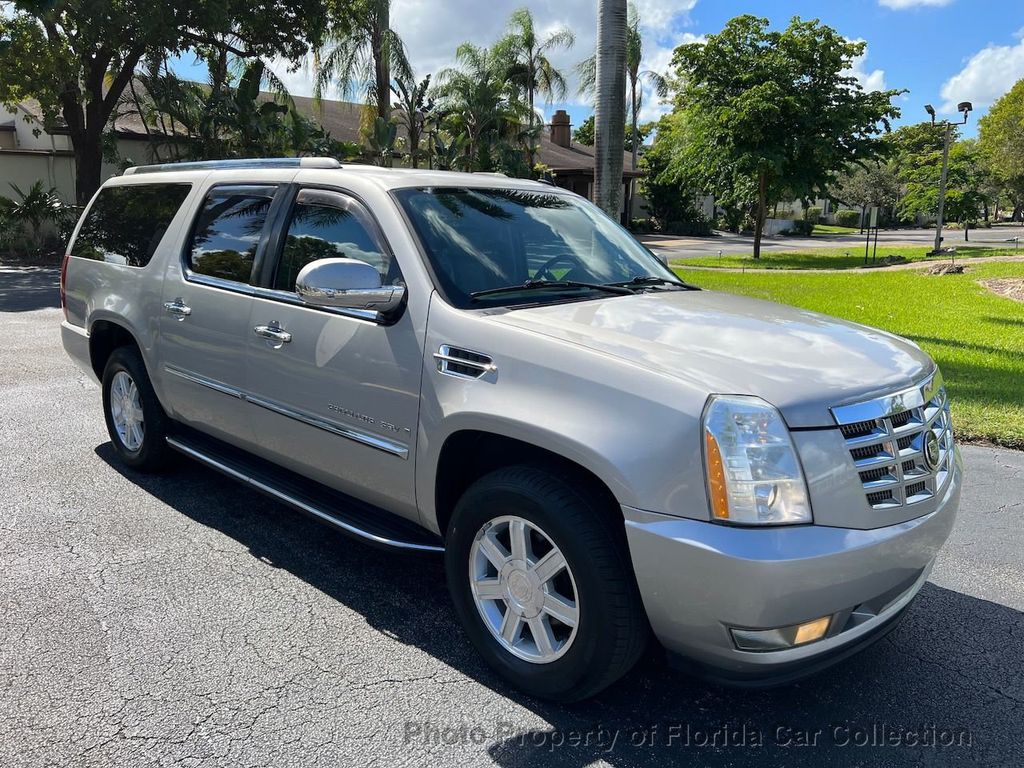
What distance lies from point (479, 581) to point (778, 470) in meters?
1.23

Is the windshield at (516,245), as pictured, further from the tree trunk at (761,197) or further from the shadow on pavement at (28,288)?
the tree trunk at (761,197)

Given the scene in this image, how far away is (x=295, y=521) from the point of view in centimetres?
467

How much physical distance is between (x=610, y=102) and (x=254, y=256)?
6.46m

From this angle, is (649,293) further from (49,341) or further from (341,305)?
(49,341)

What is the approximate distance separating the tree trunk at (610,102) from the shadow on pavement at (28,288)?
9283mm

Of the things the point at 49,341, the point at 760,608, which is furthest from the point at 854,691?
the point at 49,341

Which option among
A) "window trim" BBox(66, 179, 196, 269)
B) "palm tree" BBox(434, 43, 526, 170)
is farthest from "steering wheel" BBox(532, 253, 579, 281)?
"palm tree" BBox(434, 43, 526, 170)

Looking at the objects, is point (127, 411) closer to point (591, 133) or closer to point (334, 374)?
point (334, 374)

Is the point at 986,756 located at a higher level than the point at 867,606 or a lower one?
lower

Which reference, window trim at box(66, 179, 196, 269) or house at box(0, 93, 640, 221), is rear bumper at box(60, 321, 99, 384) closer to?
window trim at box(66, 179, 196, 269)

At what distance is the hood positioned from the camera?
2.61m

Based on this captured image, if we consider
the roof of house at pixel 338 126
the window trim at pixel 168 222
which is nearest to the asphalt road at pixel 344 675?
the window trim at pixel 168 222

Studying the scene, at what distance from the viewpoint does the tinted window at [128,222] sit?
16.2ft

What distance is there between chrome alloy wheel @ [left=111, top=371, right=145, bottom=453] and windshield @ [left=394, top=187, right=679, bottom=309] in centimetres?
256
